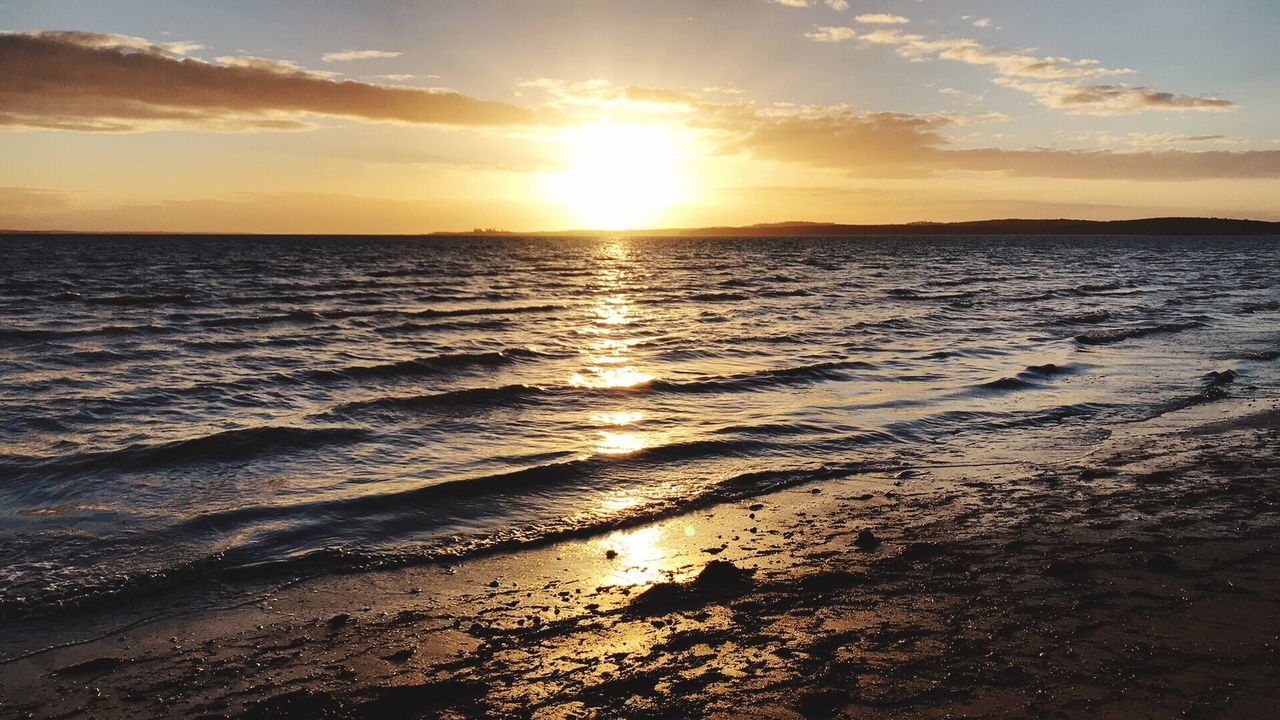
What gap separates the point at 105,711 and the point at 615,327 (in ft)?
84.3

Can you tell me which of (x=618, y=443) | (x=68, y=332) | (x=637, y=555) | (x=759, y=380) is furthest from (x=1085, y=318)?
(x=68, y=332)

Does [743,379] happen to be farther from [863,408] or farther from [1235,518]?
[1235,518]

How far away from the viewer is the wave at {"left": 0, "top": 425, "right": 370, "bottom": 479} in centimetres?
1148

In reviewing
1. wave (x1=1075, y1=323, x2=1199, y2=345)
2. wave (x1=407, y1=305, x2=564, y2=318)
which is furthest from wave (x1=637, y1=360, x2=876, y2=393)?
wave (x1=407, y1=305, x2=564, y2=318)

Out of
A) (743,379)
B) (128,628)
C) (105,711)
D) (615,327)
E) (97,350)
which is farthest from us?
(615,327)

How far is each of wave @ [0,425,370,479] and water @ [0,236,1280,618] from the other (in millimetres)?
59

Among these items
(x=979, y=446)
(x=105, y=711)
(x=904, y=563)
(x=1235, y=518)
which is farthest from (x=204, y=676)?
(x=979, y=446)

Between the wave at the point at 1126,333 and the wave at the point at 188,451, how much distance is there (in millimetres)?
23656

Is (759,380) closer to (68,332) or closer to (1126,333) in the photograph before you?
(1126,333)

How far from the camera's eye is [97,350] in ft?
73.4

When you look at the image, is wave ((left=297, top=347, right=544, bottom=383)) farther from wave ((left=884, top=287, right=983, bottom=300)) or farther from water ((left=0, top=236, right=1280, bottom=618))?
wave ((left=884, top=287, right=983, bottom=300))

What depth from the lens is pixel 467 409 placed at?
16.1 m

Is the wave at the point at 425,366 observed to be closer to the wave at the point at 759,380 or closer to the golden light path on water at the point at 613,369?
the golden light path on water at the point at 613,369

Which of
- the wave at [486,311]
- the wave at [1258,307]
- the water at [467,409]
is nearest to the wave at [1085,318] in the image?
the water at [467,409]
